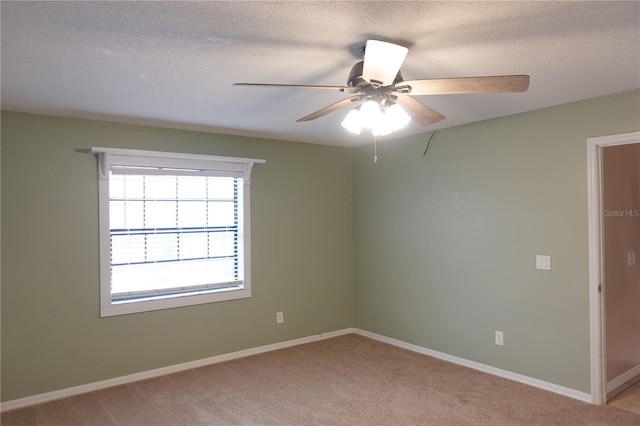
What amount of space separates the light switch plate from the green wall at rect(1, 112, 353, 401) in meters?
2.28

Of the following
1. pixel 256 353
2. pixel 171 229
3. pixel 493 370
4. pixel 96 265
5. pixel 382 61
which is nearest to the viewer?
pixel 382 61

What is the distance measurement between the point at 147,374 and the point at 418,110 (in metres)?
3.16

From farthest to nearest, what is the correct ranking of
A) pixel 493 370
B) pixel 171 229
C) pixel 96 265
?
pixel 171 229 → pixel 493 370 → pixel 96 265

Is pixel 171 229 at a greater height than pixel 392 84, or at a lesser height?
lesser

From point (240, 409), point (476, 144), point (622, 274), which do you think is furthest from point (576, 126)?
point (240, 409)

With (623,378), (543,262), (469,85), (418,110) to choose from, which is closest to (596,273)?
(543,262)

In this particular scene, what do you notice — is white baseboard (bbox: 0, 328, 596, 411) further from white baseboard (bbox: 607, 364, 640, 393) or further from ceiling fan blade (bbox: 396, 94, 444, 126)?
ceiling fan blade (bbox: 396, 94, 444, 126)

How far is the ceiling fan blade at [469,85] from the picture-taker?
192cm

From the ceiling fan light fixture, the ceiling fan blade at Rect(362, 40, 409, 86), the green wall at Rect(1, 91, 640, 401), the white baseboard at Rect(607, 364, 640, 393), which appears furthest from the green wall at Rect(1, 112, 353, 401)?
the white baseboard at Rect(607, 364, 640, 393)

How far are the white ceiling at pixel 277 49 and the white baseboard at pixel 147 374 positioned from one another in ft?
7.11

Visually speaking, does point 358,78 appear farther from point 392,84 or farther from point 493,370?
point 493,370

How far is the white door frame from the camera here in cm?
323

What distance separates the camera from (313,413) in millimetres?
3152

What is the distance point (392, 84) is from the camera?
214cm
